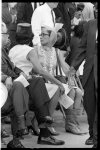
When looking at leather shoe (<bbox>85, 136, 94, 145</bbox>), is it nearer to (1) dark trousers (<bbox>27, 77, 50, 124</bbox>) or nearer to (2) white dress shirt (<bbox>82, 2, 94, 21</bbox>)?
(1) dark trousers (<bbox>27, 77, 50, 124</bbox>)

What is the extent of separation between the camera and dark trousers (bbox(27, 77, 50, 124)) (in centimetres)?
663

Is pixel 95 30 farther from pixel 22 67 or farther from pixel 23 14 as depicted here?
pixel 23 14

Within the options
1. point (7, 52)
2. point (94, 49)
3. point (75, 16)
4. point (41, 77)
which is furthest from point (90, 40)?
point (75, 16)

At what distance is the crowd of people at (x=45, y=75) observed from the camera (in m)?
6.17

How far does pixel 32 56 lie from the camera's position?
276 inches

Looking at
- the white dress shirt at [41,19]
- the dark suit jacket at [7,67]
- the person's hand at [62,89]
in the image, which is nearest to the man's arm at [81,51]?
the person's hand at [62,89]

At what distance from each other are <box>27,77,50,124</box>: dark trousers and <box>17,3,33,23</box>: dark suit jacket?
7.61ft

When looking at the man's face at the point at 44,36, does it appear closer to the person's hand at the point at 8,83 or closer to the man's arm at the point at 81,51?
the man's arm at the point at 81,51

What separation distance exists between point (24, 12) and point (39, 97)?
8.52ft

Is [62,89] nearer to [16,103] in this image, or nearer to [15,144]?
[16,103]

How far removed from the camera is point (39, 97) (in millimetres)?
6648

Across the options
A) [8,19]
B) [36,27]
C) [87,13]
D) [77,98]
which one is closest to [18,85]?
[77,98]

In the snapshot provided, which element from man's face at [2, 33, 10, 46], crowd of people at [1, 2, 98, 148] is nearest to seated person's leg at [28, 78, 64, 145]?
crowd of people at [1, 2, 98, 148]

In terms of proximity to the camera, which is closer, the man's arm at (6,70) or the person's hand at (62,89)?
the man's arm at (6,70)
